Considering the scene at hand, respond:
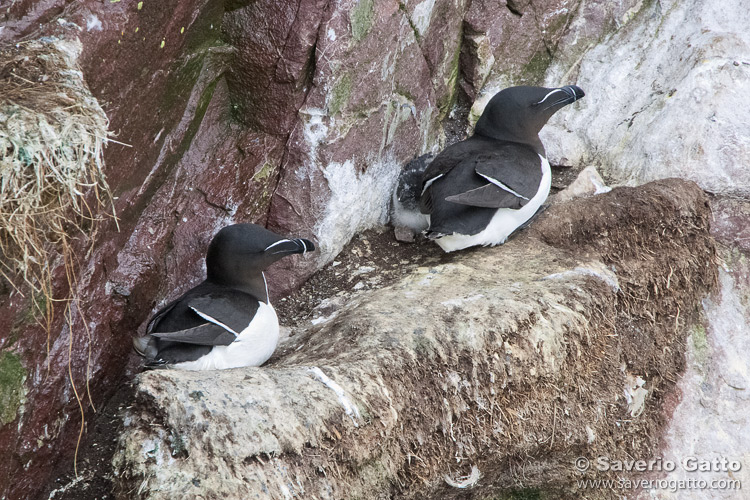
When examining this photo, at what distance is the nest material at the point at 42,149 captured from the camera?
310 centimetres

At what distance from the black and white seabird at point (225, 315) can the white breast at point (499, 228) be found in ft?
4.35

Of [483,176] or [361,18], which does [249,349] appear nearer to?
[483,176]

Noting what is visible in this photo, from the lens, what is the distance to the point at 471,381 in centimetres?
423

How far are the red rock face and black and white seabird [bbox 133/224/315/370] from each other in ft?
1.01

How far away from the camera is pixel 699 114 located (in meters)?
6.20

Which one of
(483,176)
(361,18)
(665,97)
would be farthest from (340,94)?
(665,97)

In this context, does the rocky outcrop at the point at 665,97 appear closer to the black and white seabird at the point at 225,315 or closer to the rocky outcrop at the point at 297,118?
the rocky outcrop at the point at 297,118

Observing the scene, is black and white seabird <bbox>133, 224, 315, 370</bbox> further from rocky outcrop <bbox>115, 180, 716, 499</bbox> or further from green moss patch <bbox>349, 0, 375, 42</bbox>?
green moss patch <bbox>349, 0, 375, 42</bbox>

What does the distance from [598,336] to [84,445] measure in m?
3.10

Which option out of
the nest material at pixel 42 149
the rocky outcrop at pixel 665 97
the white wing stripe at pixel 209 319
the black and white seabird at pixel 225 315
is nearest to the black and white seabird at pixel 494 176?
the rocky outcrop at pixel 665 97

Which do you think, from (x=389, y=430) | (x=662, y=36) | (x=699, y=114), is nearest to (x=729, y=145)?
(x=699, y=114)

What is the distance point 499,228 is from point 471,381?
4.94ft

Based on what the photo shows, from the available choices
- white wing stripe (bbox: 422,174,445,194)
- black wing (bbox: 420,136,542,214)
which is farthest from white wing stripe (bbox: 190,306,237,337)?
white wing stripe (bbox: 422,174,445,194)

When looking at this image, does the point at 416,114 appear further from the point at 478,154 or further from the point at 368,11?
the point at 368,11
